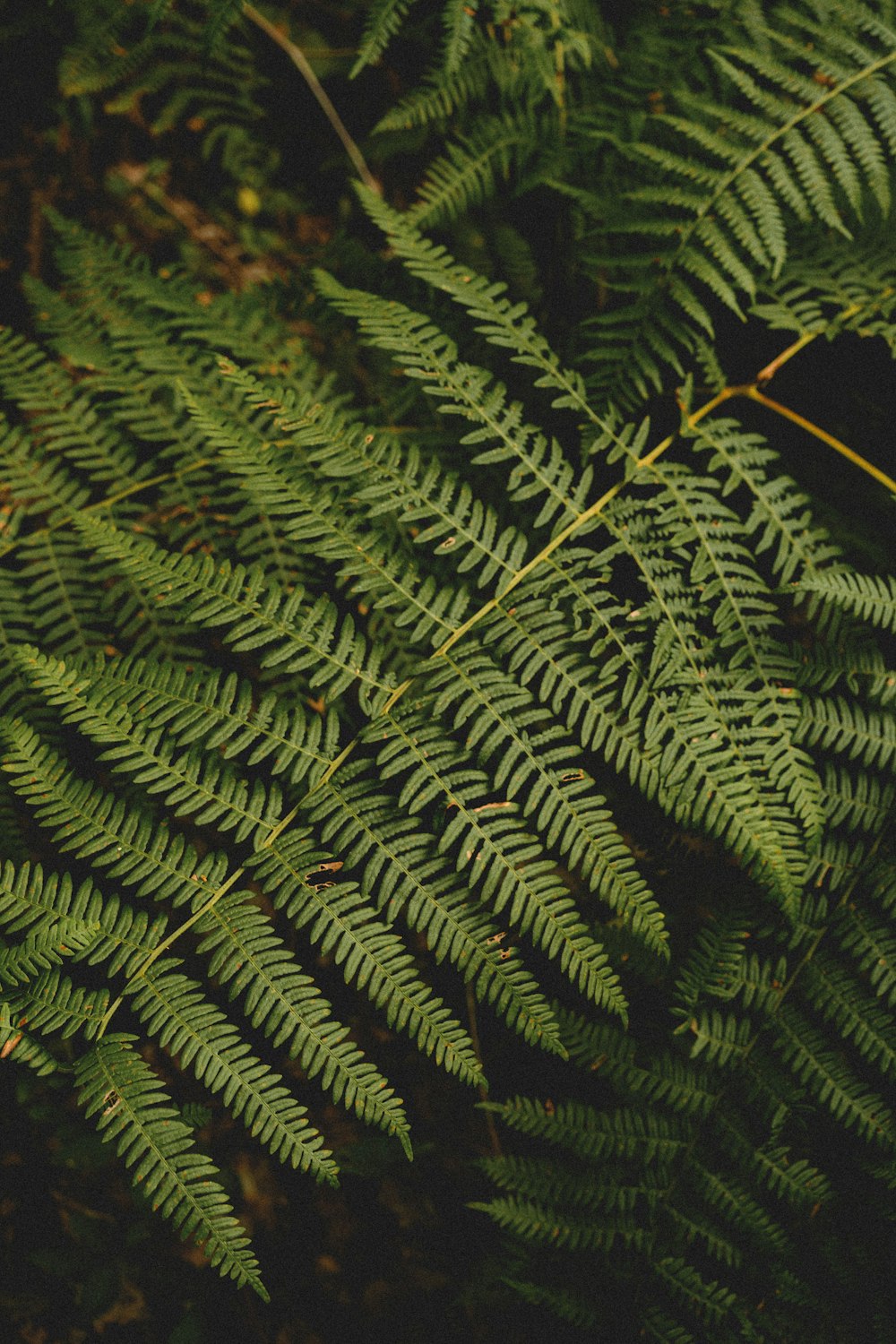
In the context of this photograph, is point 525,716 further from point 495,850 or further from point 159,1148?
point 159,1148

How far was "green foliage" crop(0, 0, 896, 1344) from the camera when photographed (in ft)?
6.04

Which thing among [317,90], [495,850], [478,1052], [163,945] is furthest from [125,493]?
[478,1052]

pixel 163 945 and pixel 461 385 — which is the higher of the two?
pixel 461 385

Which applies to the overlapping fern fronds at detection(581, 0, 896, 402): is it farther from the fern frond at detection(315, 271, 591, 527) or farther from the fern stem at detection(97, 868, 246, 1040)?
the fern stem at detection(97, 868, 246, 1040)

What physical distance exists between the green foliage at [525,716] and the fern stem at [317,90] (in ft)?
2.07

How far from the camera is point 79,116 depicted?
10.3 ft

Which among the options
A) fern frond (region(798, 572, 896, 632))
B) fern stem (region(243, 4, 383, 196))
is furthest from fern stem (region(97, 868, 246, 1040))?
fern stem (region(243, 4, 383, 196))

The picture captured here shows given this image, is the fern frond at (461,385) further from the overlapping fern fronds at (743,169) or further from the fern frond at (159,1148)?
the fern frond at (159,1148)

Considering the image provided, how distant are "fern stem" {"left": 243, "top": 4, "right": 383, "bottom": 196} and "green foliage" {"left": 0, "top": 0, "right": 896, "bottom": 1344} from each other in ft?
2.07

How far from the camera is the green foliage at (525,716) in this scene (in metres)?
1.84

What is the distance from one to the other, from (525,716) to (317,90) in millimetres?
2645

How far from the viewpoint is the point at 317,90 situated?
3.13m

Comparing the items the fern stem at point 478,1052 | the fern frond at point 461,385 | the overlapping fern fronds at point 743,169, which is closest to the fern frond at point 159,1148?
the fern stem at point 478,1052

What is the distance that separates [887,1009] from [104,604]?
231 cm
